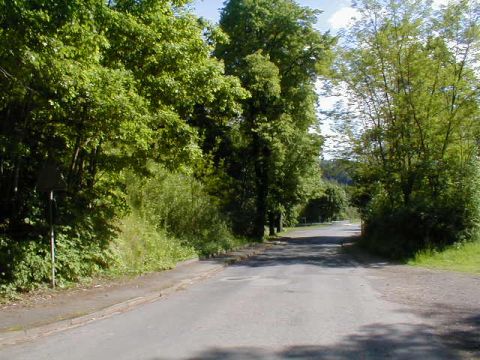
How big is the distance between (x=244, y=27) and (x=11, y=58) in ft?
95.1

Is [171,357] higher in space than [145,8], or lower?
lower

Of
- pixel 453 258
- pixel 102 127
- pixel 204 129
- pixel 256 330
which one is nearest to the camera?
pixel 256 330

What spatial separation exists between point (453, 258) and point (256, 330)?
599 inches

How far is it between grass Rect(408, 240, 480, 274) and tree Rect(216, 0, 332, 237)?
14711 millimetres

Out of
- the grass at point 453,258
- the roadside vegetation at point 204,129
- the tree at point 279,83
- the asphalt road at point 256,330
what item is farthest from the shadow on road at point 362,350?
the tree at point 279,83

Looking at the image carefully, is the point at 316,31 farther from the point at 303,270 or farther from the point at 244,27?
the point at 303,270

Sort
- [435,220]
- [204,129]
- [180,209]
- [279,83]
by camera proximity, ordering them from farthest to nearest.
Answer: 1. [279,83]
2. [204,129]
3. [180,209]
4. [435,220]

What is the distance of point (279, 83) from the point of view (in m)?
36.6

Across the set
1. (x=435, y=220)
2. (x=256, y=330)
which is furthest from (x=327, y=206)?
(x=256, y=330)

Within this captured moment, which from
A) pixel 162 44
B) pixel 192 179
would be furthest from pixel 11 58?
pixel 192 179

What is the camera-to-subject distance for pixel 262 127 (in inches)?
1375

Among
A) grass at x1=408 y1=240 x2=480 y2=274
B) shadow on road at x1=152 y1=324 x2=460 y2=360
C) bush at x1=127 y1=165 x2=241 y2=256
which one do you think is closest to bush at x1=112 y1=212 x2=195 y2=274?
bush at x1=127 y1=165 x2=241 y2=256

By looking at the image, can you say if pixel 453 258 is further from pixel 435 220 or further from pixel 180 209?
pixel 180 209

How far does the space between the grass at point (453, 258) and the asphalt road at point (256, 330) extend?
22.5 feet
